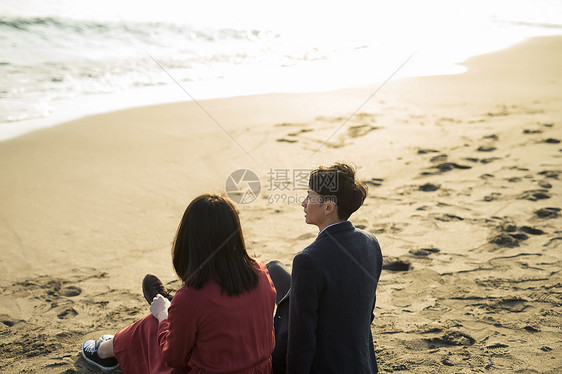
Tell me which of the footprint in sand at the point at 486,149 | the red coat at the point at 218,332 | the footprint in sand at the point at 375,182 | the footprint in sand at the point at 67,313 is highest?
the red coat at the point at 218,332

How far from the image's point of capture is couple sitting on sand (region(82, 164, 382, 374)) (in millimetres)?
2189

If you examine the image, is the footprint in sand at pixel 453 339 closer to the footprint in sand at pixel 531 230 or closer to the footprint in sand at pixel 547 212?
the footprint in sand at pixel 531 230

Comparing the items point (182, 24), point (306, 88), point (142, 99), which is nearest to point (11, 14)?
point (182, 24)

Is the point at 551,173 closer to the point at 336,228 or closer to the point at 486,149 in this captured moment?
the point at 486,149

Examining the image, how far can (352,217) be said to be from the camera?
4.75m

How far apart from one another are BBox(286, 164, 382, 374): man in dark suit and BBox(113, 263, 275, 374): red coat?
0.11 metres

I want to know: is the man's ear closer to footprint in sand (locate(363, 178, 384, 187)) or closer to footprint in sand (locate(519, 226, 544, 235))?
footprint in sand (locate(519, 226, 544, 235))

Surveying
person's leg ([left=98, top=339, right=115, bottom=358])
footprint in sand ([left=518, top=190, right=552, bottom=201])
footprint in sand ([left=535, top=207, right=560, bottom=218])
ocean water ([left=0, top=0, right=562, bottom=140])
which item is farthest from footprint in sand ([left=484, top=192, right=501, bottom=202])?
ocean water ([left=0, top=0, right=562, bottom=140])

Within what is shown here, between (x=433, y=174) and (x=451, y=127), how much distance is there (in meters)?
1.46

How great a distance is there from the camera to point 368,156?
596cm

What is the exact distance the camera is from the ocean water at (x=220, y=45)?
28.8 feet

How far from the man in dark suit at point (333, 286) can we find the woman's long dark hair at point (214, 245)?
0.23 m

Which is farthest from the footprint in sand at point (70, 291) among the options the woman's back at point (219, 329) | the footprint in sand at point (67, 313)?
the woman's back at point (219, 329)

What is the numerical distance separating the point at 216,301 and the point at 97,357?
110 centimetres
